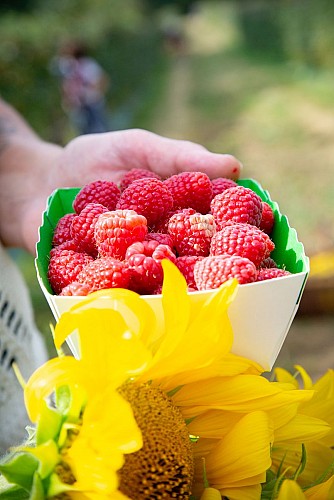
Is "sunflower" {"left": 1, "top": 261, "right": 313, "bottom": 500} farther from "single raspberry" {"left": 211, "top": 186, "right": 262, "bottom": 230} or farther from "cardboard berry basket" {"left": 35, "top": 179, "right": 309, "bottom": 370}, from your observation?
"single raspberry" {"left": 211, "top": 186, "right": 262, "bottom": 230}

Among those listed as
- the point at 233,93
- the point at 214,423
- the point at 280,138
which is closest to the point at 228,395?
the point at 214,423

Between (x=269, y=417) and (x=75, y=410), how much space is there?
0.28m

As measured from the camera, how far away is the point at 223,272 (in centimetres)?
98

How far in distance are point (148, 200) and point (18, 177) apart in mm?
1049

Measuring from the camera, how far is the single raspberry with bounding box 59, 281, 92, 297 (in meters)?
1.01

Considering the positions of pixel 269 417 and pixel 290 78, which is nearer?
pixel 269 417

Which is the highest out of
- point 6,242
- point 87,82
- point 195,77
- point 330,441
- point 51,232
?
point 51,232

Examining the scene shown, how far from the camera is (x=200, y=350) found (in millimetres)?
909

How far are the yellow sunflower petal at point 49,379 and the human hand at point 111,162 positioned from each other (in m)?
0.71

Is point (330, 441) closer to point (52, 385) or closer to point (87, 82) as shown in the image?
point (52, 385)

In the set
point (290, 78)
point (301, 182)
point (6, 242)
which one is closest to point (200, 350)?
point (6, 242)

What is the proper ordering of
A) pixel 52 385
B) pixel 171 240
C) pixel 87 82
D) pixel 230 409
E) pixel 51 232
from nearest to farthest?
pixel 52 385
pixel 230 409
pixel 171 240
pixel 51 232
pixel 87 82

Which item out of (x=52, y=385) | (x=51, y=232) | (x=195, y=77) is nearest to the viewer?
(x=52, y=385)

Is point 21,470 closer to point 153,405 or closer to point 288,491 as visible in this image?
point 153,405
